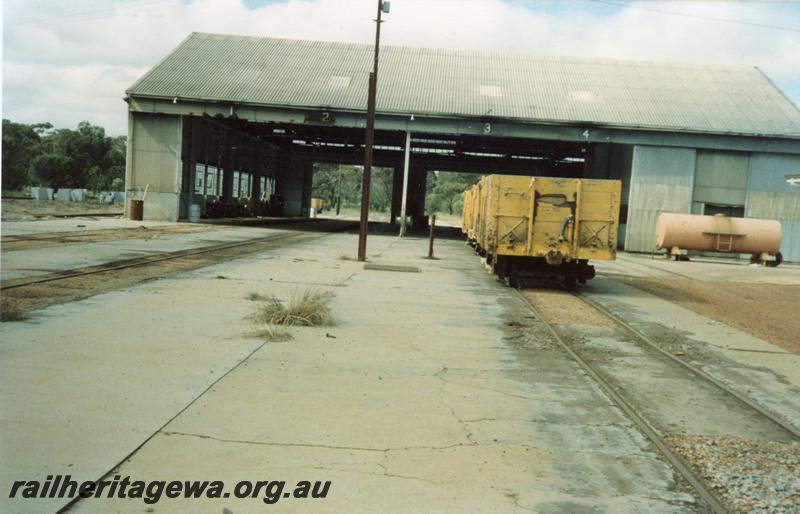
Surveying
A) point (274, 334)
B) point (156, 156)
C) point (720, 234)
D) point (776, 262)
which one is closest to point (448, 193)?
→ point (156, 156)

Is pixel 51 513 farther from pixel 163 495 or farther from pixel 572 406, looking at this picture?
pixel 572 406

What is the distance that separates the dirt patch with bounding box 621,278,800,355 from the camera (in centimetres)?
1207

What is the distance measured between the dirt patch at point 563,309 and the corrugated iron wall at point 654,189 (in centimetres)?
1978

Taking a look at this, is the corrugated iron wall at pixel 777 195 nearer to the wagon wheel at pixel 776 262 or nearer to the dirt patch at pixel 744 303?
the wagon wheel at pixel 776 262

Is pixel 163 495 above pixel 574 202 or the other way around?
the other way around

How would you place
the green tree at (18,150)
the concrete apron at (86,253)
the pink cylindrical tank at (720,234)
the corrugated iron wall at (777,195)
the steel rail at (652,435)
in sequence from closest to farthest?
the steel rail at (652,435) → the concrete apron at (86,253) → the pink cylindrical tank at (720,234) → the corrugated iron wall at (777,195) → the green tree at (18,150)

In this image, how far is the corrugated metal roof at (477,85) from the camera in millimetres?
34719

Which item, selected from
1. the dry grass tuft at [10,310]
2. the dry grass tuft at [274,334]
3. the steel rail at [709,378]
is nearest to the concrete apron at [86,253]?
the dry grass tuft at [10,310]

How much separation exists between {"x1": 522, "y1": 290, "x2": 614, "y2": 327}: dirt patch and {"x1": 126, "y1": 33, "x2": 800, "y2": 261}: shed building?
66.9 feet

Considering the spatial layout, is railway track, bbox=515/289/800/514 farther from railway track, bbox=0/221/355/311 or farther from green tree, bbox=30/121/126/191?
green tree, bbox=30/121/126/191

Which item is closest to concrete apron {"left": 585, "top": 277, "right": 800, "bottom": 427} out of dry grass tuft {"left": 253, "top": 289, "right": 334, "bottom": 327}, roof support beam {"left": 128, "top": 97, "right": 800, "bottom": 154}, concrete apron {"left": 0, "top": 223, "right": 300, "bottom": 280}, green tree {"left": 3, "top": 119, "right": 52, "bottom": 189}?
dry grass tuft {"left": 253, "top": 289, "right": 334, "bottom": 327}

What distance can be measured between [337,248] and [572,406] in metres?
19.7

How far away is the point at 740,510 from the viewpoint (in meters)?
4.14

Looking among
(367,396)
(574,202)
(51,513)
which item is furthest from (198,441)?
(574,202)
